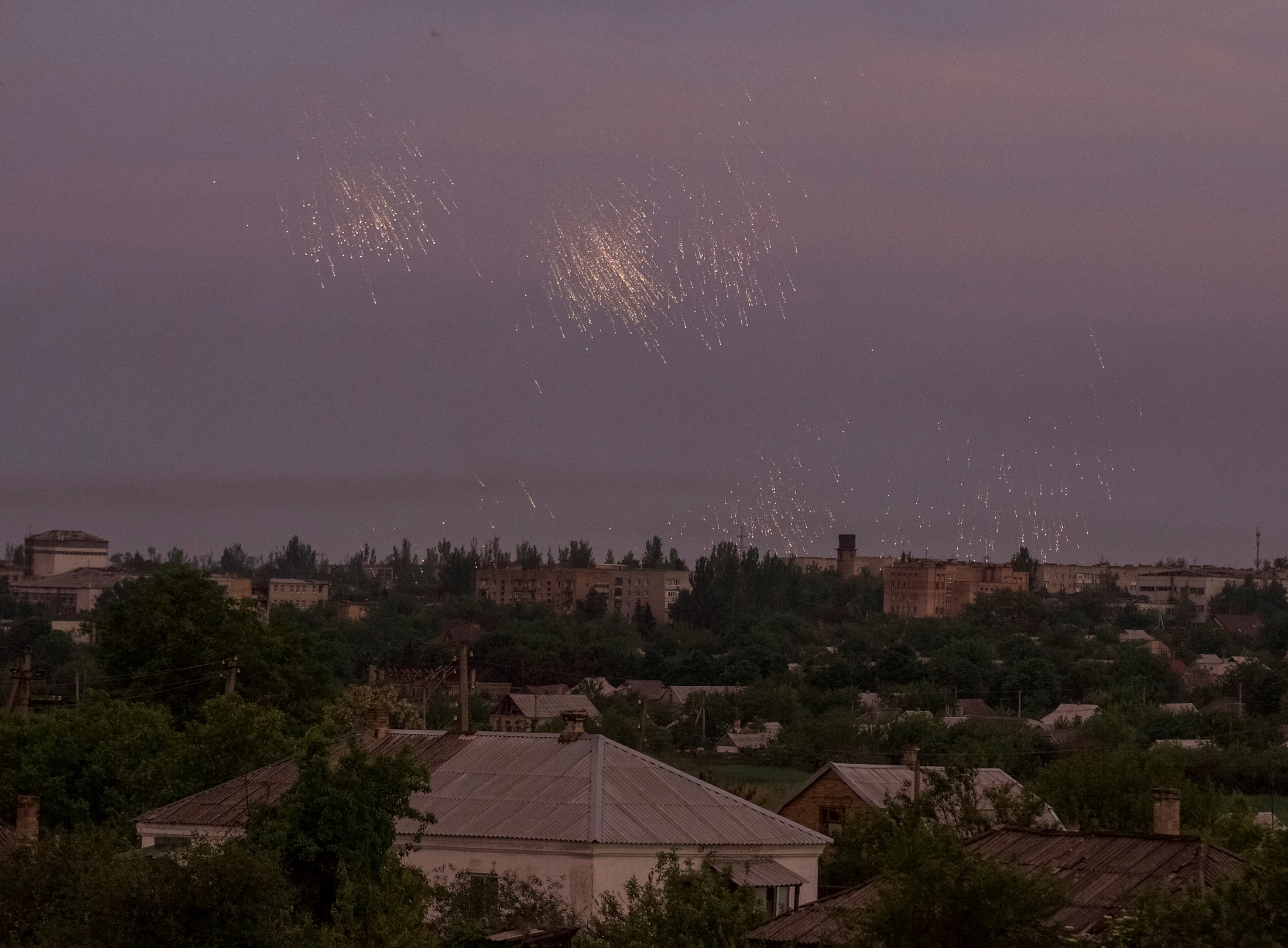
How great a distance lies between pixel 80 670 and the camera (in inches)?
4665

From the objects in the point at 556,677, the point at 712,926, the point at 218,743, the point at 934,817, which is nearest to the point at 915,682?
the point at 556,677

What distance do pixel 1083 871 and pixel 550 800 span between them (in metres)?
12.7

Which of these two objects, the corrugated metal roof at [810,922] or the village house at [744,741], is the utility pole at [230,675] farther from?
the village house at [744,741]

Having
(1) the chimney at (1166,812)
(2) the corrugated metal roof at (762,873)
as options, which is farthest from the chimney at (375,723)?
(1) the chimney at (1166,812)

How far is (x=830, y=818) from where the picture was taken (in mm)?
57125

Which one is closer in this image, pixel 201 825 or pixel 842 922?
pixel 842 922

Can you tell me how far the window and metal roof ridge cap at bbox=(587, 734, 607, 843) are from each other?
61.4ft

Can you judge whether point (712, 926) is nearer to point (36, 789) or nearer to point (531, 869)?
point (531, 869)

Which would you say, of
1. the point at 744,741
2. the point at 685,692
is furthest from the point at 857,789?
the point at 685,692

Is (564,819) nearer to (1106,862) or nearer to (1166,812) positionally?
(1166,812)

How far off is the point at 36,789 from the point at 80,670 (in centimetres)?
7598

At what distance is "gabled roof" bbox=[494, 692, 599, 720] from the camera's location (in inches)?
4931

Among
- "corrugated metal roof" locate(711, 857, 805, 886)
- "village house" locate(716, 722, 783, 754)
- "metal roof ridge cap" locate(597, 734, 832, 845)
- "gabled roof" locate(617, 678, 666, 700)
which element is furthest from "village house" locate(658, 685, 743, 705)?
"corrugated metal roof" locate(711, 857, 805, 886)

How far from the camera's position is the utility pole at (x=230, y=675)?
57.8 m
